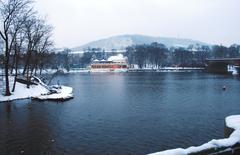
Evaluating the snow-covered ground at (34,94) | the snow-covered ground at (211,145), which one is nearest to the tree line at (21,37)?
the snow-covered ground at (34,94)

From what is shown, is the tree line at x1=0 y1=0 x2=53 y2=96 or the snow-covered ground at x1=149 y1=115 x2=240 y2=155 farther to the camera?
the tree line at x1=0 y1=0 x2=53 y2=96

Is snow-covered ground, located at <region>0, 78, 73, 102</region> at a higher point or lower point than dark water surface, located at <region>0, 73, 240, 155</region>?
higher

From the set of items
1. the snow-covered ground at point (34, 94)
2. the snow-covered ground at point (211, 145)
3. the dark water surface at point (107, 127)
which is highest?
the snow-covered ground at point (211, 145)

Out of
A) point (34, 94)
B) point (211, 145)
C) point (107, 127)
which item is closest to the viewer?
point (211, 145)

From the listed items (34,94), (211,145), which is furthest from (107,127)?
(34,94)

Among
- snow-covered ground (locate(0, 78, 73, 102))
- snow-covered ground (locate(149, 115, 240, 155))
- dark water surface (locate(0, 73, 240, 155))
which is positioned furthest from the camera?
snow-covered ground (locate(0, 78, 73, 102))

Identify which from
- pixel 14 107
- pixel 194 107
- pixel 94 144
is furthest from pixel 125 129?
pixel 14 107

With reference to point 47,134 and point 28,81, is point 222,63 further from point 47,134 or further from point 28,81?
point 47,134

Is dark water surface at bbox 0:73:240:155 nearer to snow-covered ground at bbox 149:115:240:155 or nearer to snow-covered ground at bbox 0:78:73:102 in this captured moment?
snow-covered ground at bbox 0:78:73:102

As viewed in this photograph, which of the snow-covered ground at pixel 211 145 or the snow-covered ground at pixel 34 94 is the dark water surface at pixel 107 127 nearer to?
the snow-covered ground at pixel 34 94

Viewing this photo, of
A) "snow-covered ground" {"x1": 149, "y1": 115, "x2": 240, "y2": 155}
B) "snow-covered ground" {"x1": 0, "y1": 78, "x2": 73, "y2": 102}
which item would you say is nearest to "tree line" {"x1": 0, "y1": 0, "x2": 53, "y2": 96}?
"snow-covered ground" {"x1": 0, "y1": 78, "x2": 73, "y2": 102}

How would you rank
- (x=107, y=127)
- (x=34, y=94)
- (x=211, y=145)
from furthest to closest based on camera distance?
(x=34, y=94) < (x=107, y=127) < (x=211, y=145)

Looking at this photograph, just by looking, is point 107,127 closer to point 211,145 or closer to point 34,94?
point 211,145

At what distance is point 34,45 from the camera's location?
6047cm
